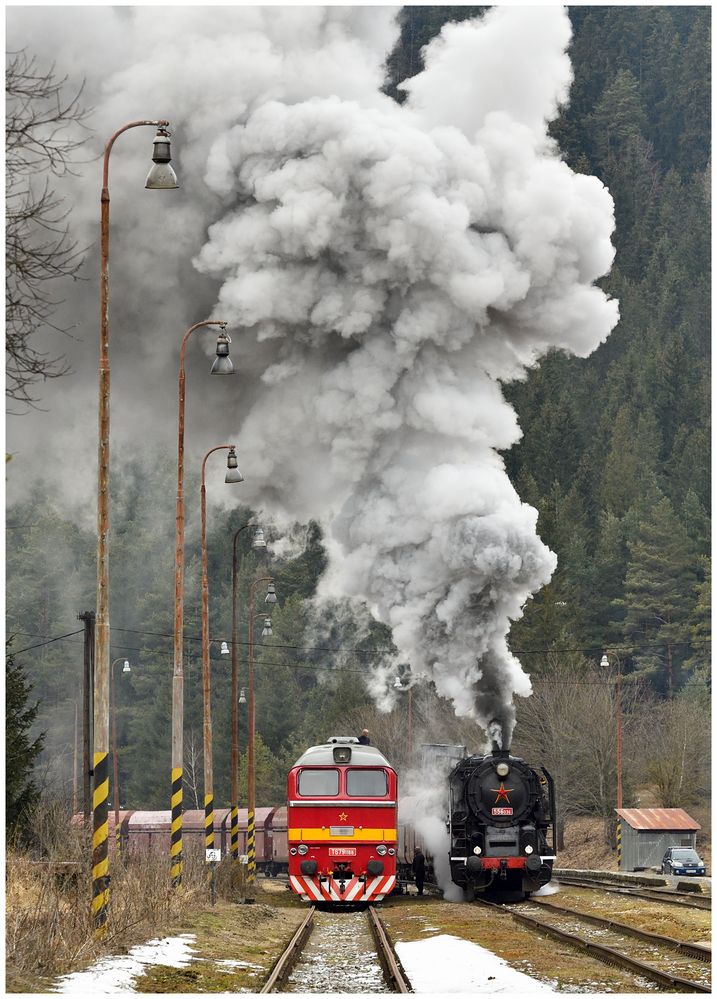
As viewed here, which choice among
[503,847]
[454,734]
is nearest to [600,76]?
[454,734]

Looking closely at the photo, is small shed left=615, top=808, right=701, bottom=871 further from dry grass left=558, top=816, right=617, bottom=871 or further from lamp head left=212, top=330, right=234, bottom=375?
lamp head left=212, top=330, right=234, bottom=375

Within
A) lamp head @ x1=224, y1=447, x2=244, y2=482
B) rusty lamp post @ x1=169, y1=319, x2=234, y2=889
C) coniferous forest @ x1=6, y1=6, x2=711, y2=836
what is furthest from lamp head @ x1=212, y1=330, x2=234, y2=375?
coniferous forest @ x1=6, y1=6, x2=711, y2=836

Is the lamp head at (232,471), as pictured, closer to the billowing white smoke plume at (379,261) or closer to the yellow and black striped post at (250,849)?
the billowing white smoke plume at (379,261)

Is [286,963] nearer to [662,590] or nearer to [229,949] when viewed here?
[229,949]

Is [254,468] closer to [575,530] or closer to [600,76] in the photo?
[575,530]

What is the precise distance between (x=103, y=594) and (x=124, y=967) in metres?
4.65

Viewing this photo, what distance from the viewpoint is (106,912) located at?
17.3m

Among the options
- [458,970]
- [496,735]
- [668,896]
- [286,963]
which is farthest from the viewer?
[496,735]

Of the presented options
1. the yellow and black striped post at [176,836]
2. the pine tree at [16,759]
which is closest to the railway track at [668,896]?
the yellow and black striped post at [176,836]

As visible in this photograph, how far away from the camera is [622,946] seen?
18.9 m

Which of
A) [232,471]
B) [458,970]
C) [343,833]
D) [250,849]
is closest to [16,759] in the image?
[343,833]

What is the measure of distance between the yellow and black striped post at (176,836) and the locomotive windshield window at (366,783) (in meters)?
3.10

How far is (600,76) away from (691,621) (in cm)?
7565

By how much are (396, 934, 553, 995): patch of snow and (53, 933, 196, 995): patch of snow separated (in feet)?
8.84
